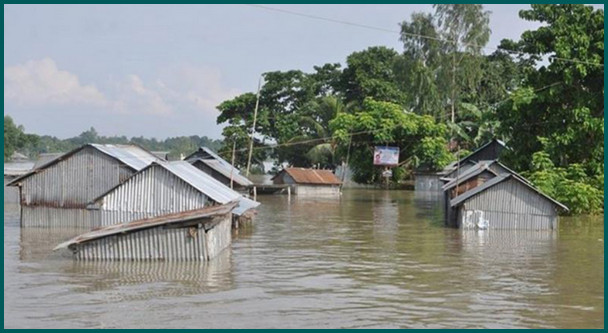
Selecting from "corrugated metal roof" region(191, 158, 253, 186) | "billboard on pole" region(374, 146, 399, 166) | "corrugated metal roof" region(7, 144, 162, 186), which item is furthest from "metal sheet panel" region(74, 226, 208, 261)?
"billboard on pole" region(374, 146, 399, 166)

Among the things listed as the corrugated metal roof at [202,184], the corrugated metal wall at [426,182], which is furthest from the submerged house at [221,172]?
the corrugated metal wall at [426,182]

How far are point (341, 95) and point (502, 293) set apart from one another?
46786 millimetres

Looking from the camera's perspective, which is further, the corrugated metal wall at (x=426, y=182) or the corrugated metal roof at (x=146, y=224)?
the corrugated metal wall at (x=426, y=182)

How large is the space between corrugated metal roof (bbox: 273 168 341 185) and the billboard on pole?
9.68 feet

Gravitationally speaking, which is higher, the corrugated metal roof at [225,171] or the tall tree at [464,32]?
the tall tree at [464,32]

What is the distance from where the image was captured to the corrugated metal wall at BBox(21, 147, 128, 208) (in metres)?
24.5

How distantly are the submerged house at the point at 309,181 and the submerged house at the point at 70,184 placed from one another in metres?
24.4

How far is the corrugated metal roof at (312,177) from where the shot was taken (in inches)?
1933

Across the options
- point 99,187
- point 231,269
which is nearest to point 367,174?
point 99,187

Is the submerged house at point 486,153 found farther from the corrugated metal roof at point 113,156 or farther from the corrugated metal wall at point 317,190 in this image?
the corrugated metal roof at point 113,156

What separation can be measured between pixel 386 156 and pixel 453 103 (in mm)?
5792

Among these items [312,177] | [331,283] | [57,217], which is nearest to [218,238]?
[331,283]

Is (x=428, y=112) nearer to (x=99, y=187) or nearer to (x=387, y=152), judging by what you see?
(x=387, y=152)

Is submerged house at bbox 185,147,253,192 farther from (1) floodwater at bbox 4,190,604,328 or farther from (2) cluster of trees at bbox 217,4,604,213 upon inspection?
(1) floodwater at bbox 4,190,604,328
